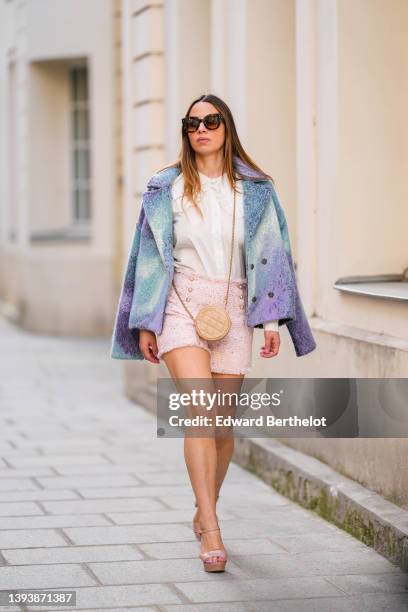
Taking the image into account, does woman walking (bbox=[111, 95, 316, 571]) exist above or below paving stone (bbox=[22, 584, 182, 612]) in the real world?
above

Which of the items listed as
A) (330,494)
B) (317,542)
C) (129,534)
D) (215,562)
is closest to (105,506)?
(129,534)

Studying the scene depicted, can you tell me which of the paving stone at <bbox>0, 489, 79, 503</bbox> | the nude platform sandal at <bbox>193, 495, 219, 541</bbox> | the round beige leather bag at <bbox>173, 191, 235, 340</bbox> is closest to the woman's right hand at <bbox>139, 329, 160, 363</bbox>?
the round beige leather bag at <bbox>173, 191, 235, 340</bbox>

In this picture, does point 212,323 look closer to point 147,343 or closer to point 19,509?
point 147,343

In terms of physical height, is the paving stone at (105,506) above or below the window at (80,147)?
below

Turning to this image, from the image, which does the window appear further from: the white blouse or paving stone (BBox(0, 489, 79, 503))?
the white blouse

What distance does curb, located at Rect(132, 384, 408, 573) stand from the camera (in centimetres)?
560

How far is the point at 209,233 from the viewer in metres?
5.46

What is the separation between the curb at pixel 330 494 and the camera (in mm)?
5602

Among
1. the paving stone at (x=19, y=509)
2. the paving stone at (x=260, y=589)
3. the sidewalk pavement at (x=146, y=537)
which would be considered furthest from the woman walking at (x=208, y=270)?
the paving stone at (x=19, y=509)

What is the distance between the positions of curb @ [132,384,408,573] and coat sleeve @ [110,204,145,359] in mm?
1210

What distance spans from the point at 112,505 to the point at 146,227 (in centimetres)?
182

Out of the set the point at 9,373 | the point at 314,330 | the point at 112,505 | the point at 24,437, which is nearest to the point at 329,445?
the point at 314,330

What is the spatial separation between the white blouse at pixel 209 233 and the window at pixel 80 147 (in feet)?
41.5

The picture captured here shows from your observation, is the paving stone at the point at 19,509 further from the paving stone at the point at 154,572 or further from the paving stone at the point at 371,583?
the paving stone at the point at 371,583
